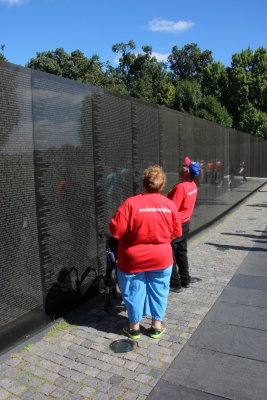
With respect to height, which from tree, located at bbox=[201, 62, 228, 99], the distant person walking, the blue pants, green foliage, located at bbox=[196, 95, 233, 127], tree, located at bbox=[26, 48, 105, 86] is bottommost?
the blue pants

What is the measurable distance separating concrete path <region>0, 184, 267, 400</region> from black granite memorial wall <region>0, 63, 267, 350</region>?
0.37 meters

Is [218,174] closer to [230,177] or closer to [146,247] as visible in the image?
[230,177]

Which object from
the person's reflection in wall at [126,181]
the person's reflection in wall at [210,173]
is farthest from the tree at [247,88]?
the person's reflection in wall at [126,181]

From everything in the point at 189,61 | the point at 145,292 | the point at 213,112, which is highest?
the point at 189,61

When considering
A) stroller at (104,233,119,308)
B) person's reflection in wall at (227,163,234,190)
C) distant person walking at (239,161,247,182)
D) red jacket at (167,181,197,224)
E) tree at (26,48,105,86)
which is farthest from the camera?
tree at (26,48,105,86)

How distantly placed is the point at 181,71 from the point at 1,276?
7226 centimetres

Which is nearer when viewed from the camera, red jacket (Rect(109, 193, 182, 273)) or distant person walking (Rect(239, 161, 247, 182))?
red jacket (Rect(109, 193, 182, 273))

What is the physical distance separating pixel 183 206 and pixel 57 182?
1796mm

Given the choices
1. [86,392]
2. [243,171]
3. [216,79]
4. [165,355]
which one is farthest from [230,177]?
[216,79]

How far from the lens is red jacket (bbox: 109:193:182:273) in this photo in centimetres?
362

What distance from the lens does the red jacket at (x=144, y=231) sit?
11.9 feet

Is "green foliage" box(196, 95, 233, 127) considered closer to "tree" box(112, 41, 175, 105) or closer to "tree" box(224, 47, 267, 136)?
"tree" box(224, 47, 267, 136)

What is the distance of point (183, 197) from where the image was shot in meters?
5.14

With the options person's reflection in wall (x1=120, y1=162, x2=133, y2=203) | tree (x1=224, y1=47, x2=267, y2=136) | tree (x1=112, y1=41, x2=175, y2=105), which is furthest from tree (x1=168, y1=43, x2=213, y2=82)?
person's reflection in wall (x1=120, y1=162, x2=133, y2=203)
